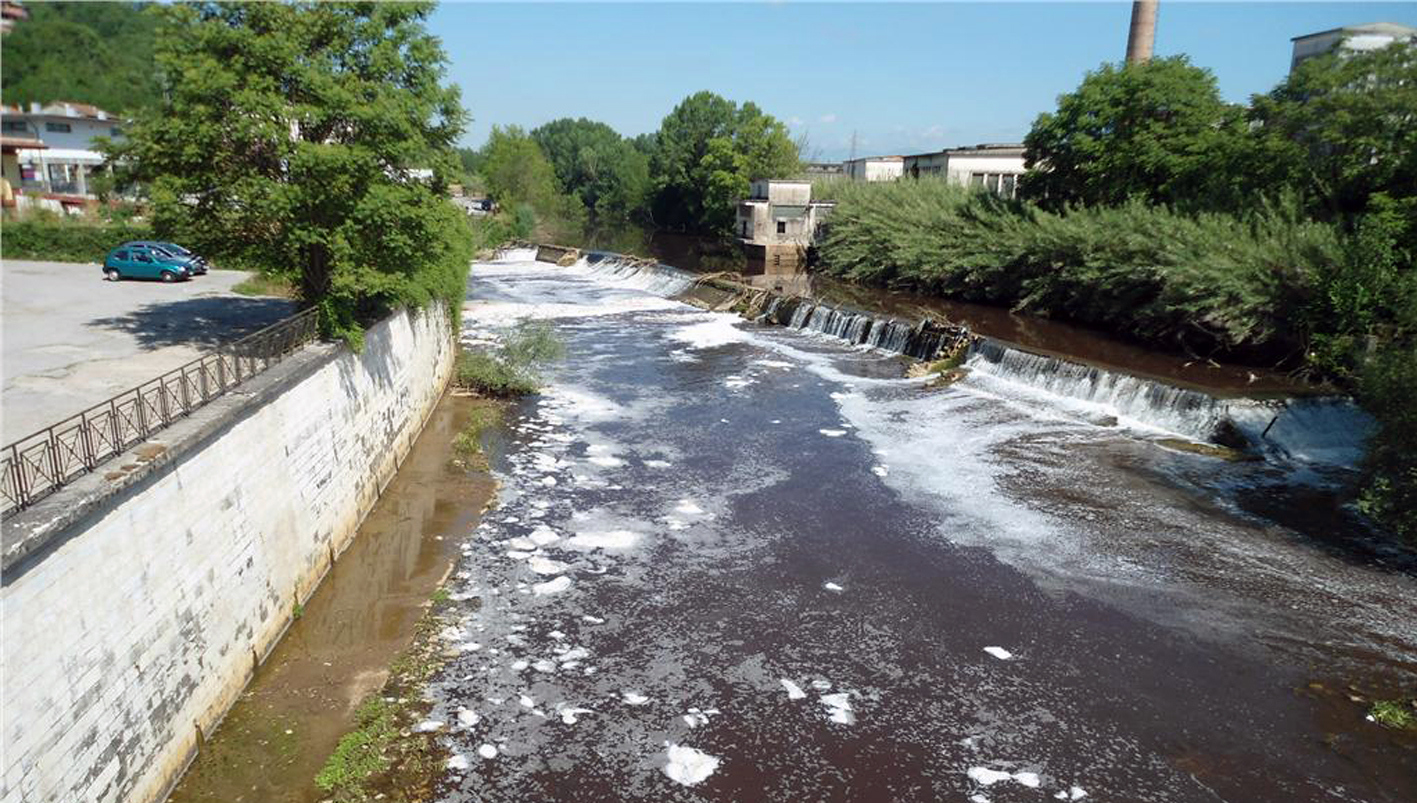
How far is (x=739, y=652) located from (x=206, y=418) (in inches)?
297

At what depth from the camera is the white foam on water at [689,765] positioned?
970 cm

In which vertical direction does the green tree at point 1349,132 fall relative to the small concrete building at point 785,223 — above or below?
above

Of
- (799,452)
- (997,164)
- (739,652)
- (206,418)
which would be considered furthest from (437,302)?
(997,164)

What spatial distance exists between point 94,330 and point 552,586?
13178 mm

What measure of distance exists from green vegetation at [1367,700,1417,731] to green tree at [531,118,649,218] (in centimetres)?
9361

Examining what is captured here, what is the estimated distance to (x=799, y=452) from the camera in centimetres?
2095

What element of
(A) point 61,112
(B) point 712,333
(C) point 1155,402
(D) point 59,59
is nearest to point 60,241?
(B) point 712,333

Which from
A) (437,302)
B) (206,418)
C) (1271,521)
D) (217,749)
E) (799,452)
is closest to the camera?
(217,749)

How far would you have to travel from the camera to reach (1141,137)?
3562 cm

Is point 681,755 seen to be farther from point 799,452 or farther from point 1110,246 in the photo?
point 1110,246

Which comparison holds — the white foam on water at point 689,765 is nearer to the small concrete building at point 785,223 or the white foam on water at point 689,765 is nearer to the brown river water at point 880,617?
the brown river water at point 880,617

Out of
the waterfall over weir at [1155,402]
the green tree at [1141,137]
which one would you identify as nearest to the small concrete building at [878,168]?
the green tree at [1141,137]

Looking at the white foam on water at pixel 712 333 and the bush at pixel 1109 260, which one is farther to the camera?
the white foam on water at pixel 712 333

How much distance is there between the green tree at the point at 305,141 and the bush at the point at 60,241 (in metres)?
23.7
